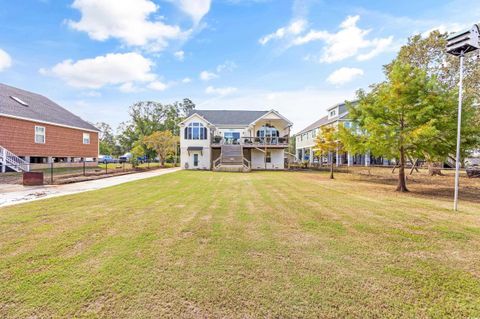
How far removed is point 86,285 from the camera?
2885 mm

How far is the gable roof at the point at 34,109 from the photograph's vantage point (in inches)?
739

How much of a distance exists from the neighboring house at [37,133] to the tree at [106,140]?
87.7ft

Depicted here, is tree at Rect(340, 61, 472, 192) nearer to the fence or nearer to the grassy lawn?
the grassy lawn

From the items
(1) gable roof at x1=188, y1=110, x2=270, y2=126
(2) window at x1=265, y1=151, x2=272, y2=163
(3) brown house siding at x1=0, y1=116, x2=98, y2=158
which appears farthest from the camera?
(1) gable roof at x1=188, y1=110, x2=270, y2=126

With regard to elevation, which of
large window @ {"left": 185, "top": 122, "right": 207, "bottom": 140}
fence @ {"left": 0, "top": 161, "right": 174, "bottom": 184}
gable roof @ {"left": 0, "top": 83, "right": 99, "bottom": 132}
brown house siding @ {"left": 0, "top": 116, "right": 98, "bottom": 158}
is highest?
gable roof @ {"left": 0, "top": 83, "right": 99, "bottom": 132}

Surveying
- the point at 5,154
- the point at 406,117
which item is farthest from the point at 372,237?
the point at 5,154

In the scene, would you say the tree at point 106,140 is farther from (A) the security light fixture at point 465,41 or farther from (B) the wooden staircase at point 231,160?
(A) the security light fixture at point 465,41

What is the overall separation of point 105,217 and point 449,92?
Answer: 15.3 meters

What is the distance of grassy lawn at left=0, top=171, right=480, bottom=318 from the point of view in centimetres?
256

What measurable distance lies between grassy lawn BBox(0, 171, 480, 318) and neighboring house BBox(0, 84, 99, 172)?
16.9 meters

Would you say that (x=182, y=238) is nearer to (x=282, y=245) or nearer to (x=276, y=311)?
(x=282, y=245)

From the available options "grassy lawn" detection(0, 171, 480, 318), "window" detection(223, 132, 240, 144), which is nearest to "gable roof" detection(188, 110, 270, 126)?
"window" detection(223, 132, 240, 144)

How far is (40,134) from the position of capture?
20.6 metres

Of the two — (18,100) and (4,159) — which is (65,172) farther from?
(18,100)
